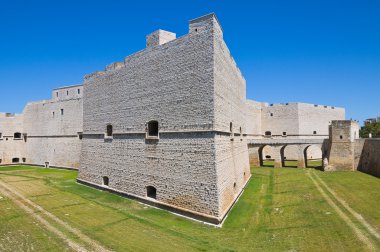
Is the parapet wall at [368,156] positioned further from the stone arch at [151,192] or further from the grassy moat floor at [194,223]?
the stone arch at [151,192]

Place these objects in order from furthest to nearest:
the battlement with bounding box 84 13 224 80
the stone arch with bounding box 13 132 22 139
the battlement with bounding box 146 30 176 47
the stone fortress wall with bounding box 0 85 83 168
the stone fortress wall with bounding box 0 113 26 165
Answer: the stone arch with bounding box 13 132 22 139 → the stone fortress wall with bounding box 0 113 26 165 → the stone fortress wall with bounding box 0 85 83 168 → the battlement with bounding box 146 30 176 47 → the battlement with bounding box 84 13 224 80

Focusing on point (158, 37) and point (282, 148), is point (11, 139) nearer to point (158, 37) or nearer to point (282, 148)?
point (158, 37)

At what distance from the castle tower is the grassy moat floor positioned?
7.13 metres

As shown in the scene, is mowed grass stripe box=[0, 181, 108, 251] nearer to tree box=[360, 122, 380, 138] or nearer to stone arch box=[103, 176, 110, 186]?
stone arch box=[103, 176, 110, 186]

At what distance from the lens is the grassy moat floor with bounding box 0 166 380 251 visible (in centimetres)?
944

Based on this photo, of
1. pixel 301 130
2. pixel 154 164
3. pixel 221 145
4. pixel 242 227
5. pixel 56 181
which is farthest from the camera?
pixel 301 130

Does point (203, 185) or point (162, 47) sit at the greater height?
point (162, 47)

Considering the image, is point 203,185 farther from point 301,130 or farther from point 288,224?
point 301,130

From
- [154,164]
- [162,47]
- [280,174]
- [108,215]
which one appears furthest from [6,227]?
[280,174]

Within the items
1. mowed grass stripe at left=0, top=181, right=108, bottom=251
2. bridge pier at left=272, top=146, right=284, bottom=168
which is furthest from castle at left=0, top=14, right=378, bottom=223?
bridge pier at left=272, top=146, right=284, bottom=168

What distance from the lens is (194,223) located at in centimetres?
1192

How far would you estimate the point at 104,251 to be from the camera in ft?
29.1

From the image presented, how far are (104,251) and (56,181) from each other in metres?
15.0

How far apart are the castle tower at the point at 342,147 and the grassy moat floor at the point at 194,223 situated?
23.4ft
